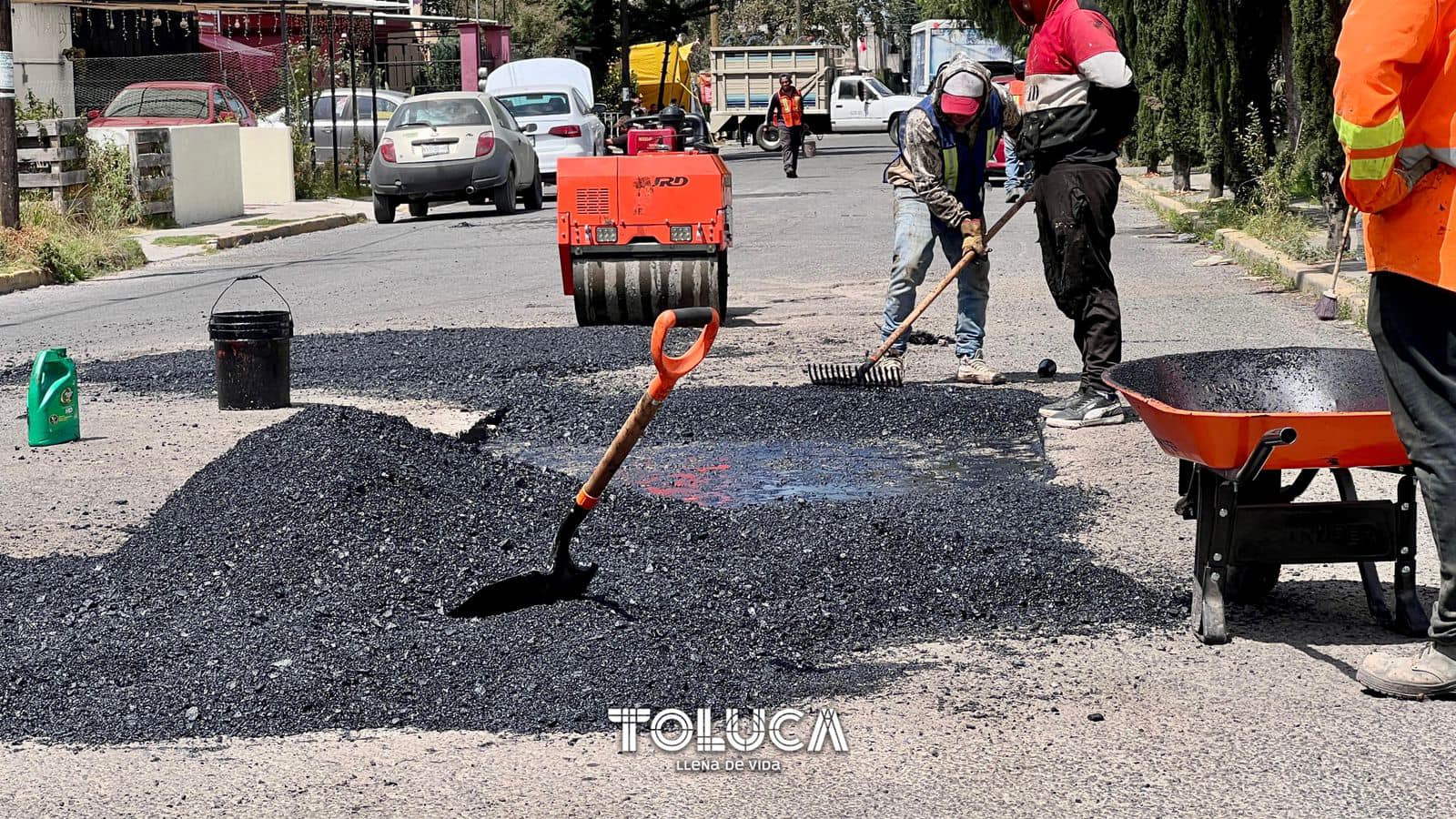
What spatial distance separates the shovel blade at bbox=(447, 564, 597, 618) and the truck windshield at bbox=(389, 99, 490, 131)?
18224mm

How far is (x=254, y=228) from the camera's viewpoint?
2128 centimetres

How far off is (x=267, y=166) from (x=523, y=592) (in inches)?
873

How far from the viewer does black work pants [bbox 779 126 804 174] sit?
3167cm

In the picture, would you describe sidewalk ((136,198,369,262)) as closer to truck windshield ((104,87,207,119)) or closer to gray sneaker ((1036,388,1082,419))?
truck windshield ((104,87,207,119))

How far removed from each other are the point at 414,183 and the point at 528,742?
1882 cm

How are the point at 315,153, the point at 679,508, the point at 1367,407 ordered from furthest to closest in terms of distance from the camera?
1. the point at 315,153
2. the point at 679,508
3. the point at 1367,407

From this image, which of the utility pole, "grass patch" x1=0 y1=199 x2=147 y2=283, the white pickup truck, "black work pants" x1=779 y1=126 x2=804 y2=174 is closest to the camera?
"grass patch" x1=0 y1=199 x2=147 y2=283

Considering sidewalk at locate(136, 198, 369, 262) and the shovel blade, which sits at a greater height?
the shovel blade

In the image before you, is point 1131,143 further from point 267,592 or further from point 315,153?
point 267,592

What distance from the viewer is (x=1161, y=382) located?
534 centimetres

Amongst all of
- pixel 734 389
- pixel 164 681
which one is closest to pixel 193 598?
pixel 164 681

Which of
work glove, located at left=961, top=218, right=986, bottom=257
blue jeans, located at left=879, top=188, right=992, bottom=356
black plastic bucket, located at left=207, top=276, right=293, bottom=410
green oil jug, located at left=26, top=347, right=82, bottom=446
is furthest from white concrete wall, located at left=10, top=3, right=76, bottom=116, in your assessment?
work glove, located at left=961, top=218, right=986, bottom=257

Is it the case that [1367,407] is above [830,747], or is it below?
above

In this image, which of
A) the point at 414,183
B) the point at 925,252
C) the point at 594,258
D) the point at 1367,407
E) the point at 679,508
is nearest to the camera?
the point at 1367,407
